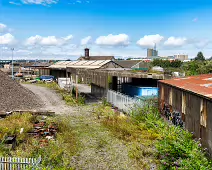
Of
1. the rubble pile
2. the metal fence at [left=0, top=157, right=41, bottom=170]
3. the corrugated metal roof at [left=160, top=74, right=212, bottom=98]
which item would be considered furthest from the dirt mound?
the corrugated metal roof at [left=160, top=74, right=212, bottom=98]

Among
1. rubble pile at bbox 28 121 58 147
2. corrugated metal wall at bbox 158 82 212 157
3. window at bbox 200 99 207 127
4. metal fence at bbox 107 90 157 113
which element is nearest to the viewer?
corrugated metal wall at bbox 158 82 212 157

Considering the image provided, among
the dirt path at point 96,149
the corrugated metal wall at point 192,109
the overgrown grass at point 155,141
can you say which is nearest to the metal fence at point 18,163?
the dirt path at point 96,149

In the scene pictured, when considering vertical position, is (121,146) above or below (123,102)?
below

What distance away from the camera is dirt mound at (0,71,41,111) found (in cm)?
2180

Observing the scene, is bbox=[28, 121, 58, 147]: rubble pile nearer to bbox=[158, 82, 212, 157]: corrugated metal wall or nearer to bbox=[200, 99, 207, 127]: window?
bbox=[158, 82, 212, 157]: corrugated metal wall

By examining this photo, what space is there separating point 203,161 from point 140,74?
12626mm

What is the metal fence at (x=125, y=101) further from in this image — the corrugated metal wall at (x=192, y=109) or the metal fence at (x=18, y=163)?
the metal fence at (x=18, y=163)

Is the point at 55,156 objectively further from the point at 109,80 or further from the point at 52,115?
the point at 109,80

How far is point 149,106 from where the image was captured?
16328 mm

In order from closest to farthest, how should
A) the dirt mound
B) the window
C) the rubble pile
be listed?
1. the window
2. the rubble pile
3. the dirt mound

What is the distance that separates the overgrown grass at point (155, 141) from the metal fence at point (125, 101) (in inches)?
31.3

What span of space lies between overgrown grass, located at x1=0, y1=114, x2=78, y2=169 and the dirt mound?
543 centimetres

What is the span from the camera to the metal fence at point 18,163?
8.11 meters

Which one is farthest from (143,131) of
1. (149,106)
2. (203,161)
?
(203,161)
